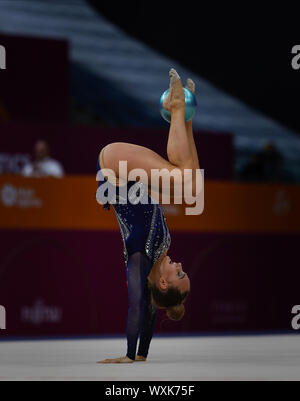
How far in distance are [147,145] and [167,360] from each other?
5275 millimetres

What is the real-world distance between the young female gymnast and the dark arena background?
0.32 m

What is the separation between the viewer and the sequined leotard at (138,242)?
512 centimetres

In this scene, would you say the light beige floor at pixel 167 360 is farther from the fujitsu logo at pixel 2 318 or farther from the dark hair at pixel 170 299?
the fujitsu logo at pixel 2 318

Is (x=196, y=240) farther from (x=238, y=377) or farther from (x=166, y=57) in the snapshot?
(x=166, y=57)

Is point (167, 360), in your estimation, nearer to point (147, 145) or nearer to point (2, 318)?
point (2, 318)

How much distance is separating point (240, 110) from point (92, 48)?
2.69 m

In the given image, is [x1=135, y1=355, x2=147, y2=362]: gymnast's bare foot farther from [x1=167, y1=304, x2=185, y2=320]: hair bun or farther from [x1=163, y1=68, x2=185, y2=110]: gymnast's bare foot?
[x1=163, y1=68, x2=185, y2=110]: gymnast's bare foot

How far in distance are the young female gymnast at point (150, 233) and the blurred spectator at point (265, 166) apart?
5.90m

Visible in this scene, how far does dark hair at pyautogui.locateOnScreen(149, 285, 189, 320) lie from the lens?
515 cm

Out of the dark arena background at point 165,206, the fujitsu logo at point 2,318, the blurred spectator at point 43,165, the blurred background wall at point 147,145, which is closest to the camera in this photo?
the dark arena background at point 165,206

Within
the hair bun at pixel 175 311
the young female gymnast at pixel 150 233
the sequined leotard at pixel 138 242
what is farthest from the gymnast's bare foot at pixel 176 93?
the hair bun at pixel 175 311

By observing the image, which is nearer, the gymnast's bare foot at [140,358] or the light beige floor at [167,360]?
the light beige floor at [167,360]

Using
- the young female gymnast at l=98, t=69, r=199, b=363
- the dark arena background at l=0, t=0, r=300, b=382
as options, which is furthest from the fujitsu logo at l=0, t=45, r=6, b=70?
the young female gymnast at l=98, t=69, r=199, b=363

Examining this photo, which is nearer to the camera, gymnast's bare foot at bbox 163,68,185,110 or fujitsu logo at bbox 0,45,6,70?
gymnast's bare foot at bbox 163,68,185,110
